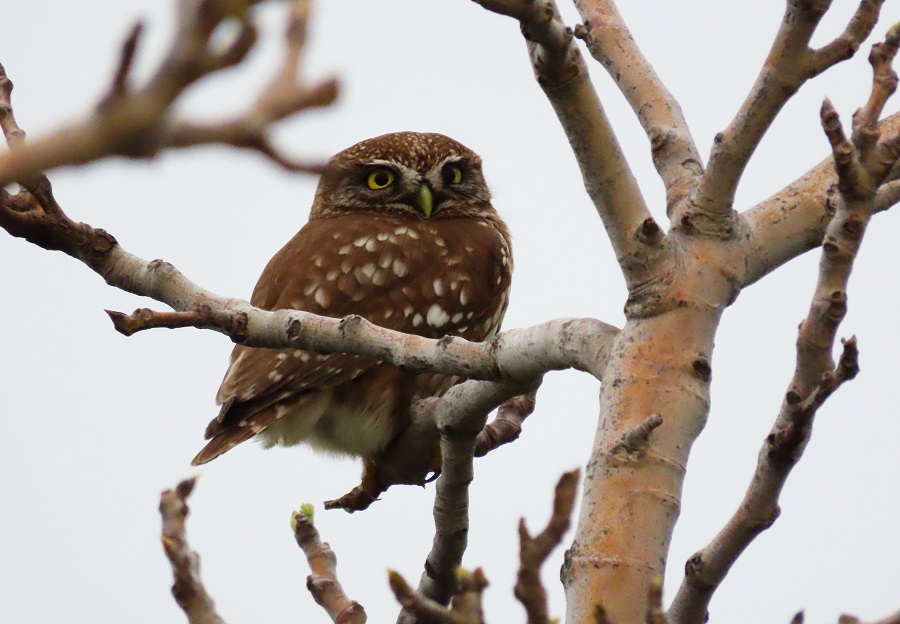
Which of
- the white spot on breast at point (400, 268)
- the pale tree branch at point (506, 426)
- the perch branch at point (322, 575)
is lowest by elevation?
the perch branch at point (322, 575)

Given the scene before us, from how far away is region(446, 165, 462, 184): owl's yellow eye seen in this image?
21.1 ft

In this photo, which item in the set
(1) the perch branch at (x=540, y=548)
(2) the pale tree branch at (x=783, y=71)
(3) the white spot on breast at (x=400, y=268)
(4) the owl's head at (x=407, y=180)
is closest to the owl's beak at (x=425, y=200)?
(4) the owl's head at (x=407, y=180)

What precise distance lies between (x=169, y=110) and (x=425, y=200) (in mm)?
5176

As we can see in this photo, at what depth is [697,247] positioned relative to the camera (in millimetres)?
2832

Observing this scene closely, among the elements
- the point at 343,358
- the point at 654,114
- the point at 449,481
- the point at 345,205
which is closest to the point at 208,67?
the point at 654,114

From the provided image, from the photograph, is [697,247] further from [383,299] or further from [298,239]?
[298,239]

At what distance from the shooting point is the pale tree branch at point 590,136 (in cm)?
275

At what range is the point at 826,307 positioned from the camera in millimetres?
2318

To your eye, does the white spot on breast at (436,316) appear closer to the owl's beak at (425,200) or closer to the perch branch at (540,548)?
the owl's beak at (425,200)

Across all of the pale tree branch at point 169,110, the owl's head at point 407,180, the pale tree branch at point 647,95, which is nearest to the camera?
the pale tree branch at point 169,110

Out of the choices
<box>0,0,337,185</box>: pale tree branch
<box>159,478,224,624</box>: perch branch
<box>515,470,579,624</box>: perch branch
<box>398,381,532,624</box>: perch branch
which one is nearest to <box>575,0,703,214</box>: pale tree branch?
<box>398,381,532,624</box>: perch branch

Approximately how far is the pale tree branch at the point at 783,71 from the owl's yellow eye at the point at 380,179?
12.1 ft

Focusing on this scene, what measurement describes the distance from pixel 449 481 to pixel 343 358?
1.41m

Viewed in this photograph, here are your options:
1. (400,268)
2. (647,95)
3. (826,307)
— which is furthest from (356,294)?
(826,307)
